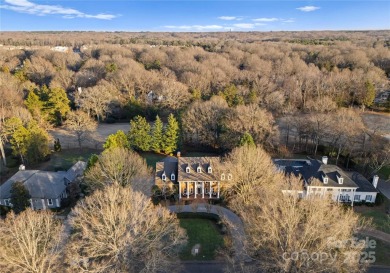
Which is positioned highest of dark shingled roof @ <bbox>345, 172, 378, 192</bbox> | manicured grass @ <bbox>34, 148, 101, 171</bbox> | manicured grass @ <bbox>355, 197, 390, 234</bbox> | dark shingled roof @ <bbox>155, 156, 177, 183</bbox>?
dark shingled roof @ <bbox>155, 156, 177, 183</bbox>

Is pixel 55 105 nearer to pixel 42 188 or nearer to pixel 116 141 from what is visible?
pixel 116 141

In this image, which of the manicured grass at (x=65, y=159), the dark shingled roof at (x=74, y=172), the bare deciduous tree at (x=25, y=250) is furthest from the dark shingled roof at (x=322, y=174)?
the manicured grass at (x=65, y=159)

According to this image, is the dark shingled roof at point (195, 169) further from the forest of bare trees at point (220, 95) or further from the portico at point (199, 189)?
the forest of bare trees at point (220, 95)

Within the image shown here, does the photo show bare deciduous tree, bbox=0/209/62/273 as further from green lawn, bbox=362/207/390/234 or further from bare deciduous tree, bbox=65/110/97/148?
bare deciduous tree, bbox=65/110/97/148

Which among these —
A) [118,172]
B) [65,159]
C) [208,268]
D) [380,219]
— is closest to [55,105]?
[65,159]

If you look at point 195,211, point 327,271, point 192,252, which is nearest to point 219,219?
point 195,211

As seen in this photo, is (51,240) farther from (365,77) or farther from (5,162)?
(365,77)

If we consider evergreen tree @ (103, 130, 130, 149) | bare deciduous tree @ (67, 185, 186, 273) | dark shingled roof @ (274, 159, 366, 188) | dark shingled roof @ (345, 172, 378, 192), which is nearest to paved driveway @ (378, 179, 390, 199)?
dark shingled roof @ (345, 172, 378, 192)
